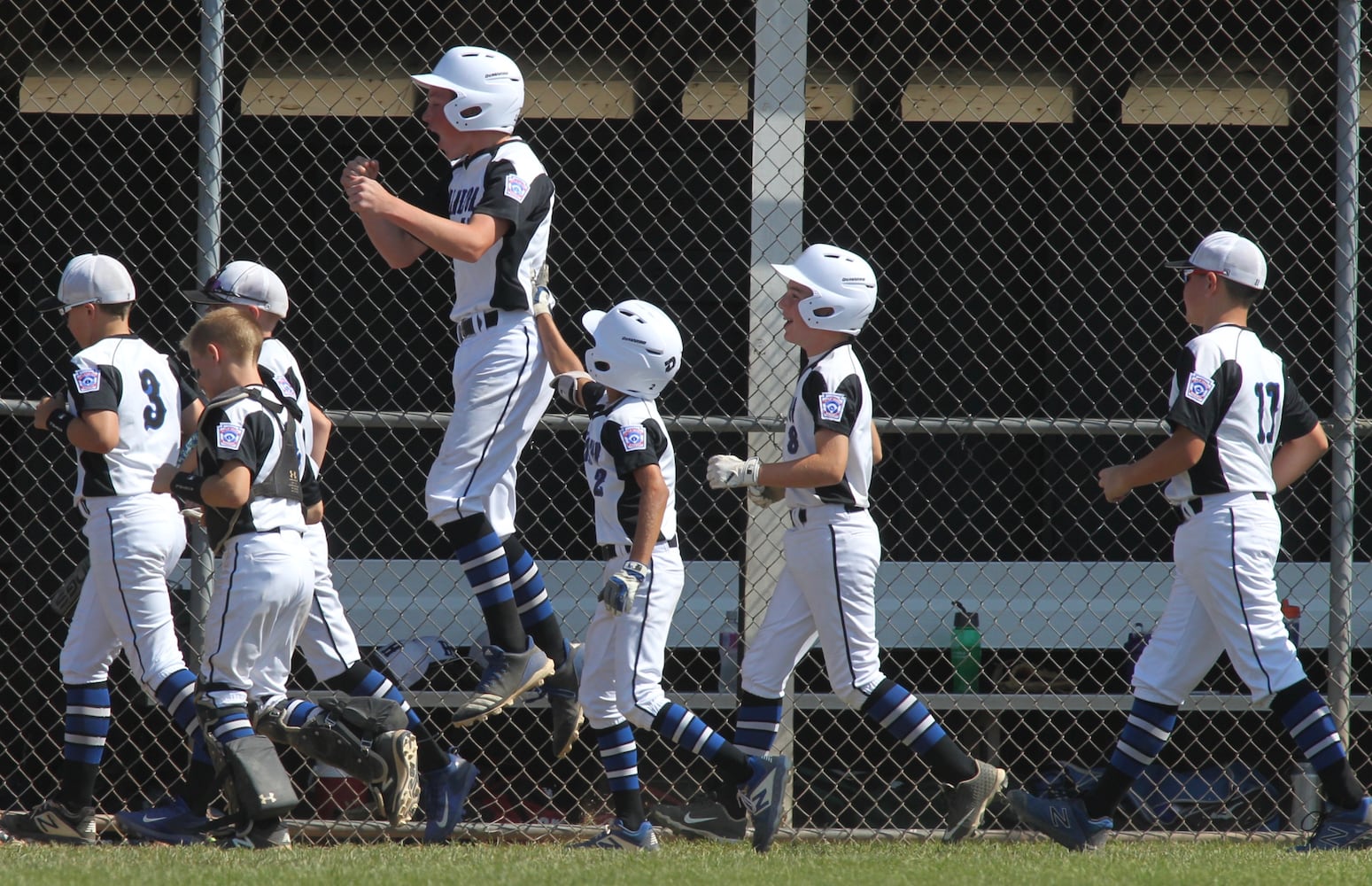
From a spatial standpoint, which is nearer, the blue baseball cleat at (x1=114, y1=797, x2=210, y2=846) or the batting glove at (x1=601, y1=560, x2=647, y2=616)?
the batting glove at (x1=601, y1=560, x2=647, y2=616)

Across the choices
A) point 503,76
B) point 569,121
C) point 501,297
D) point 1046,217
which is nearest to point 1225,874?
point 501,297

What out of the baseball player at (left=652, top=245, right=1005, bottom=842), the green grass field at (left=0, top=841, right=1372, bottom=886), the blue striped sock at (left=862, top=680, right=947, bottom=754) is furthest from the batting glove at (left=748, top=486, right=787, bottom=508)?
the green grass field at (left=0, top=841, right=1372, bottom=886)

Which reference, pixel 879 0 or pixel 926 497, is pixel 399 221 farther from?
pixel 926 497

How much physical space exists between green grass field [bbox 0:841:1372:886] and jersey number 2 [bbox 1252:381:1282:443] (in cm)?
118

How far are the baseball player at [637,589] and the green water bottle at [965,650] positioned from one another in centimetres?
161

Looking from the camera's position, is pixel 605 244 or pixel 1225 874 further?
pixel 605 244

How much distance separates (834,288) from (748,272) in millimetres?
1816

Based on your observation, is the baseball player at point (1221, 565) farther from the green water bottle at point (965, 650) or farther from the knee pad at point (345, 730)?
the knee pad at point (345, 730)

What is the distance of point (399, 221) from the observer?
3748 millimetres

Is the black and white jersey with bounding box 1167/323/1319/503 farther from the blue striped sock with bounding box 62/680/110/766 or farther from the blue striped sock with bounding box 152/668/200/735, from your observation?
the blue striped sock with bounding box 62/680/110/766

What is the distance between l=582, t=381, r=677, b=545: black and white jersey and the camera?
4.12 meters

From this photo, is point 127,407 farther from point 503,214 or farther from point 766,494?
point 766,494

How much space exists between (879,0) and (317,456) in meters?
3.33

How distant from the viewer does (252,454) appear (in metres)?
3.80
